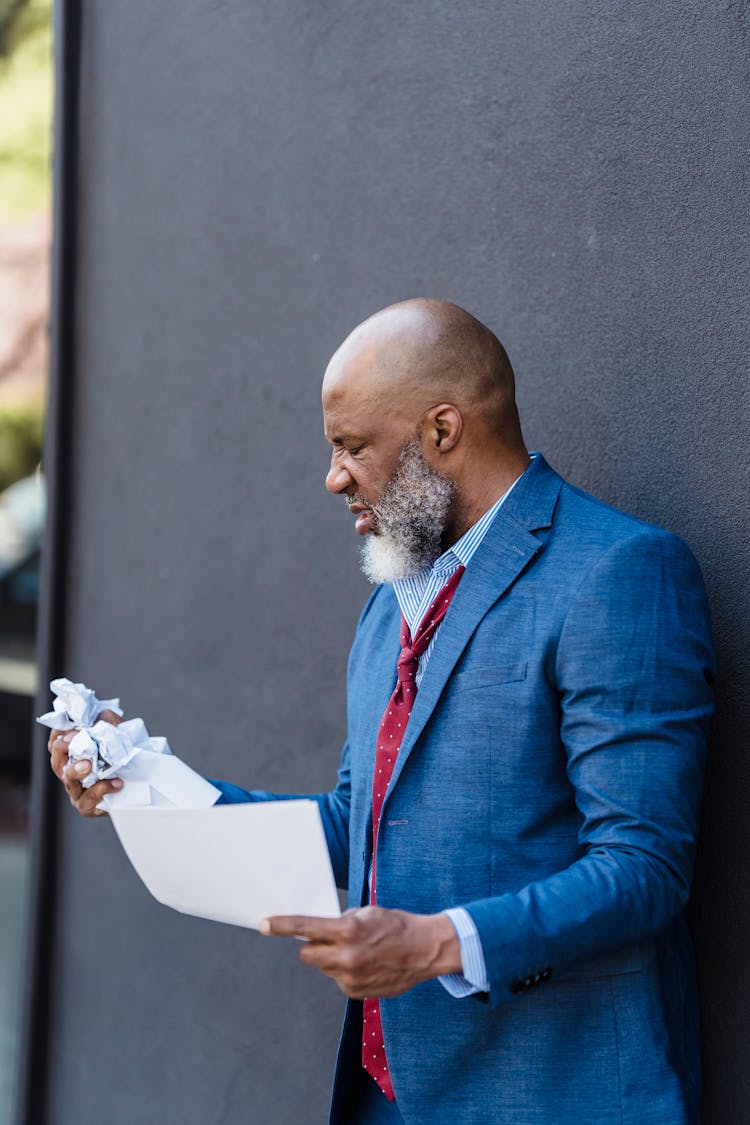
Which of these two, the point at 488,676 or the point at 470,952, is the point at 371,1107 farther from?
the point at 488,676

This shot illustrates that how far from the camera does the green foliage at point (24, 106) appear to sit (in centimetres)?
482

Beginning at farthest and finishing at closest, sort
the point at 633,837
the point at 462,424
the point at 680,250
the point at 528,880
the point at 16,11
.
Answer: the point at 16,11
the point at 680,250
the point at 462,424
the point at 528,880
the point at 633,837

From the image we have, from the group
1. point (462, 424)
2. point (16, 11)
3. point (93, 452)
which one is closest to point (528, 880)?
point (462, 424)

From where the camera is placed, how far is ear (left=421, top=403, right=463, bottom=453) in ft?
6.75

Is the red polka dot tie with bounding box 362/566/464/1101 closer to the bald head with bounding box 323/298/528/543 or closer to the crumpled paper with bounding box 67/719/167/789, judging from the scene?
the bald head with bounding box 323/298/528/543

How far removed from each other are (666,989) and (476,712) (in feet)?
1.76

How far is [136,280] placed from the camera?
3.52 m

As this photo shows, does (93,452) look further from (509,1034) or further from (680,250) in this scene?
(509,1034)

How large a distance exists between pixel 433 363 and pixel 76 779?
2.99 ft

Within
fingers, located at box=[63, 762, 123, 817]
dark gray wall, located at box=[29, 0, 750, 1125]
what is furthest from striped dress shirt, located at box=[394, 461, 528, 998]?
fingers, located at box=[63, 762, 123, 817]

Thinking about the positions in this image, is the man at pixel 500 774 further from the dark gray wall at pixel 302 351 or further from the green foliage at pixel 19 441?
the green foliage at pixel 19 441

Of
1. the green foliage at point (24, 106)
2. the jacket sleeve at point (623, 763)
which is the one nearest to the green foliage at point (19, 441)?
the green foliage at point (24, 106)

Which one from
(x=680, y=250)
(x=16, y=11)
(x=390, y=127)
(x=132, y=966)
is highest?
(x=16, y=11)

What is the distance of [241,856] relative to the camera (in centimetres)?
169
